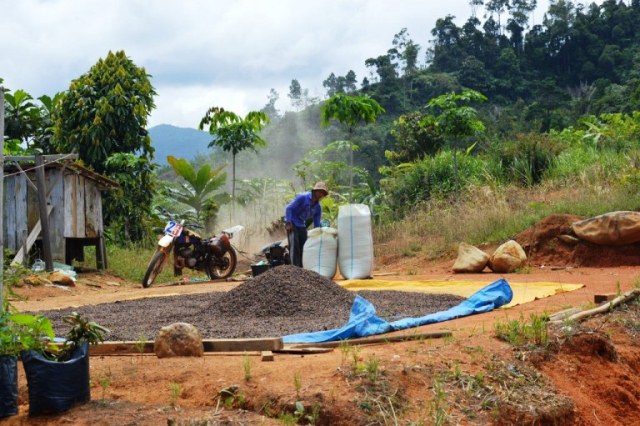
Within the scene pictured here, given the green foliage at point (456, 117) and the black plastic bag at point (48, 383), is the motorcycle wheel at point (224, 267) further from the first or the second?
the black plastic bag at point (48, 383)

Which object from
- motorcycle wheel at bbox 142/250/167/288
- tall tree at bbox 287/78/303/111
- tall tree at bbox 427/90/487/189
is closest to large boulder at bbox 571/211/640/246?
tall tree at bbox 427/90/487/189

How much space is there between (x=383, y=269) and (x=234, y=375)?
9.22m

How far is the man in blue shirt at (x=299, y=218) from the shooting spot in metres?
11.2

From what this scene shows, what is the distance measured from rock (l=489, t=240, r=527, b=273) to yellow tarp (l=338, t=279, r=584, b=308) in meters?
1.72

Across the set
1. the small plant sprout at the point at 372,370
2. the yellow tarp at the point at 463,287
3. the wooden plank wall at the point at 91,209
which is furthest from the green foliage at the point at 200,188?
the small plant sprout at the point at 372,370

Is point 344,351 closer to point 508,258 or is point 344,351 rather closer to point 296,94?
point 508,258

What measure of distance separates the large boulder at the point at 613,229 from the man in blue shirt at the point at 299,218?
12.4ft

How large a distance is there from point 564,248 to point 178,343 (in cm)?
839

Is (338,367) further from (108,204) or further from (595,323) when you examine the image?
(108,204)

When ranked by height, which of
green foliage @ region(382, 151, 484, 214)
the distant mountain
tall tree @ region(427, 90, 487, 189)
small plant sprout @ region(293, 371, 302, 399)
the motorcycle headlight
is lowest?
small plant sprout @ region(293, 371, 302, 399)

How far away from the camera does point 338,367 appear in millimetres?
4156

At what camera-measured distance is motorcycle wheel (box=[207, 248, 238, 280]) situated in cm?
1270

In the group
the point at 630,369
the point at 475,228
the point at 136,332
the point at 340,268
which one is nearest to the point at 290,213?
the point at 340,268

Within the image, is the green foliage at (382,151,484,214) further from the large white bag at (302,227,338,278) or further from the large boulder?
the large white bag at (302,227,338,278)
